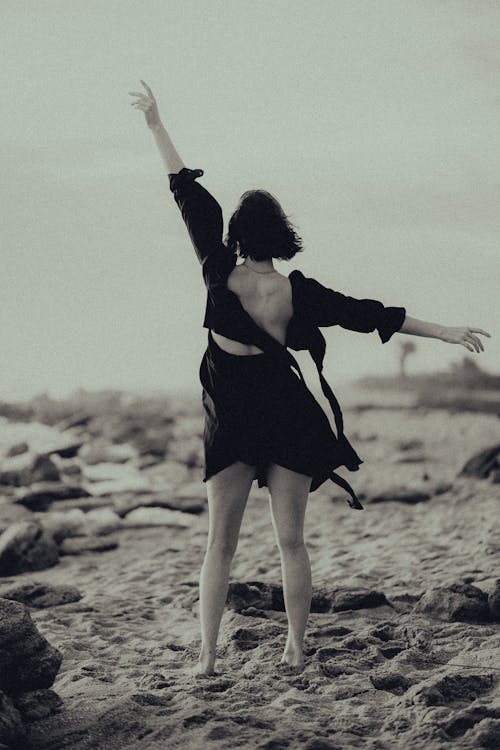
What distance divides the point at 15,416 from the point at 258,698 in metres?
15.9

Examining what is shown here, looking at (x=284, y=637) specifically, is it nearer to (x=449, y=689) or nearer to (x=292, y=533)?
(x=292, y=533)

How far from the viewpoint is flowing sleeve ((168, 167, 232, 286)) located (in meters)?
4.53

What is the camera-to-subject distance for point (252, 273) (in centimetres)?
455

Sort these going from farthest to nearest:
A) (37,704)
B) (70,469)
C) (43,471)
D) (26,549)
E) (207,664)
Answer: (70,469) → (43,471) → (26,549) → (207,664) → (37,704)

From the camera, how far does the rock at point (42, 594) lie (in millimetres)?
6691

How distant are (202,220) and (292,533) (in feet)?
4.92

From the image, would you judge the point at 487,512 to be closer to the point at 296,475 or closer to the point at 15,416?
the point at 296,475

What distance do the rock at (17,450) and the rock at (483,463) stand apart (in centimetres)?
629

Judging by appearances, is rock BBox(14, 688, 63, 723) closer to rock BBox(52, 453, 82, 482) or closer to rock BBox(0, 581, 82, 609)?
rock BBox(0, 581, 82, 609)

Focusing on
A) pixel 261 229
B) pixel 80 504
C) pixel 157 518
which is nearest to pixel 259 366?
pixel 261 229

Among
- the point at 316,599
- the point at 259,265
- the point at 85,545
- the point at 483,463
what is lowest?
the point at 85,545

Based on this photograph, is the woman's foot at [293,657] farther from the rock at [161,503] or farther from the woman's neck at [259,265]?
the rock at [161,503]

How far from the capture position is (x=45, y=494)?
35.3 ft

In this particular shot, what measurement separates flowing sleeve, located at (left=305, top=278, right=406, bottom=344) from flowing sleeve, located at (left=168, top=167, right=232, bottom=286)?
0.43 meters
